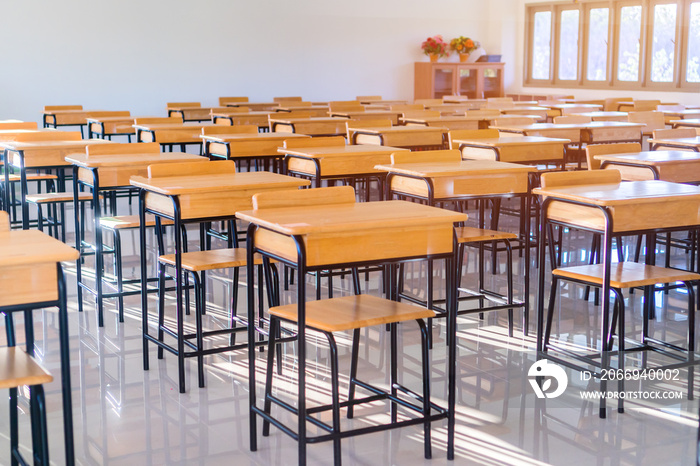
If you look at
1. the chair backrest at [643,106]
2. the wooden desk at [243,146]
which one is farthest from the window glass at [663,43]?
the wooden desk at [243,146]

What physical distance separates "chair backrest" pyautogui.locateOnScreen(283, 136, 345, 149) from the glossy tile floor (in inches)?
56.5

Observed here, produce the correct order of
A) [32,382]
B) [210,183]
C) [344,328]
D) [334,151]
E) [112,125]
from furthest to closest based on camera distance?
[112,125], [334,151], [210,183], [344,328], [32,382]

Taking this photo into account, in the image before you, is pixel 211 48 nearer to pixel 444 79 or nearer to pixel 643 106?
pixel 444 79

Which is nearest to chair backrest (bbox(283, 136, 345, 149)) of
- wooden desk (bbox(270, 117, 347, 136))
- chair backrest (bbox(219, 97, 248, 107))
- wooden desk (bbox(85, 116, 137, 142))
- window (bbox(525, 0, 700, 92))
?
wooden desk (bbox(270, 117, 347, 136))

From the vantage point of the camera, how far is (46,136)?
18.9 feet

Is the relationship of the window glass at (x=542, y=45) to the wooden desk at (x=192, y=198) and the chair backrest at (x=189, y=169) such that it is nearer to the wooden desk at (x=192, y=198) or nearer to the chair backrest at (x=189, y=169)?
the chair backrest at (x=189, y=169)

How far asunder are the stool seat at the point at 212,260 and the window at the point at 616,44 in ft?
33.4

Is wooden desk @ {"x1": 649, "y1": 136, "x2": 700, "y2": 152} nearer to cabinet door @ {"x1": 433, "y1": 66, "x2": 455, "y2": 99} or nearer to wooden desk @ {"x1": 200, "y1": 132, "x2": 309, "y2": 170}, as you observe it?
wooden desk @ {"x1": 200, "y1": 132, "x2": 309, "y2": 170}

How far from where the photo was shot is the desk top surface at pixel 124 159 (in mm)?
4236

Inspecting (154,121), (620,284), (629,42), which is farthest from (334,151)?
(629,42)

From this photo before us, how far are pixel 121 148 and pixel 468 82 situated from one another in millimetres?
10424

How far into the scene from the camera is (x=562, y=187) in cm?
350

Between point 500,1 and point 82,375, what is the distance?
1288cm

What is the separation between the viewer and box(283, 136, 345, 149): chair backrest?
209 inches
